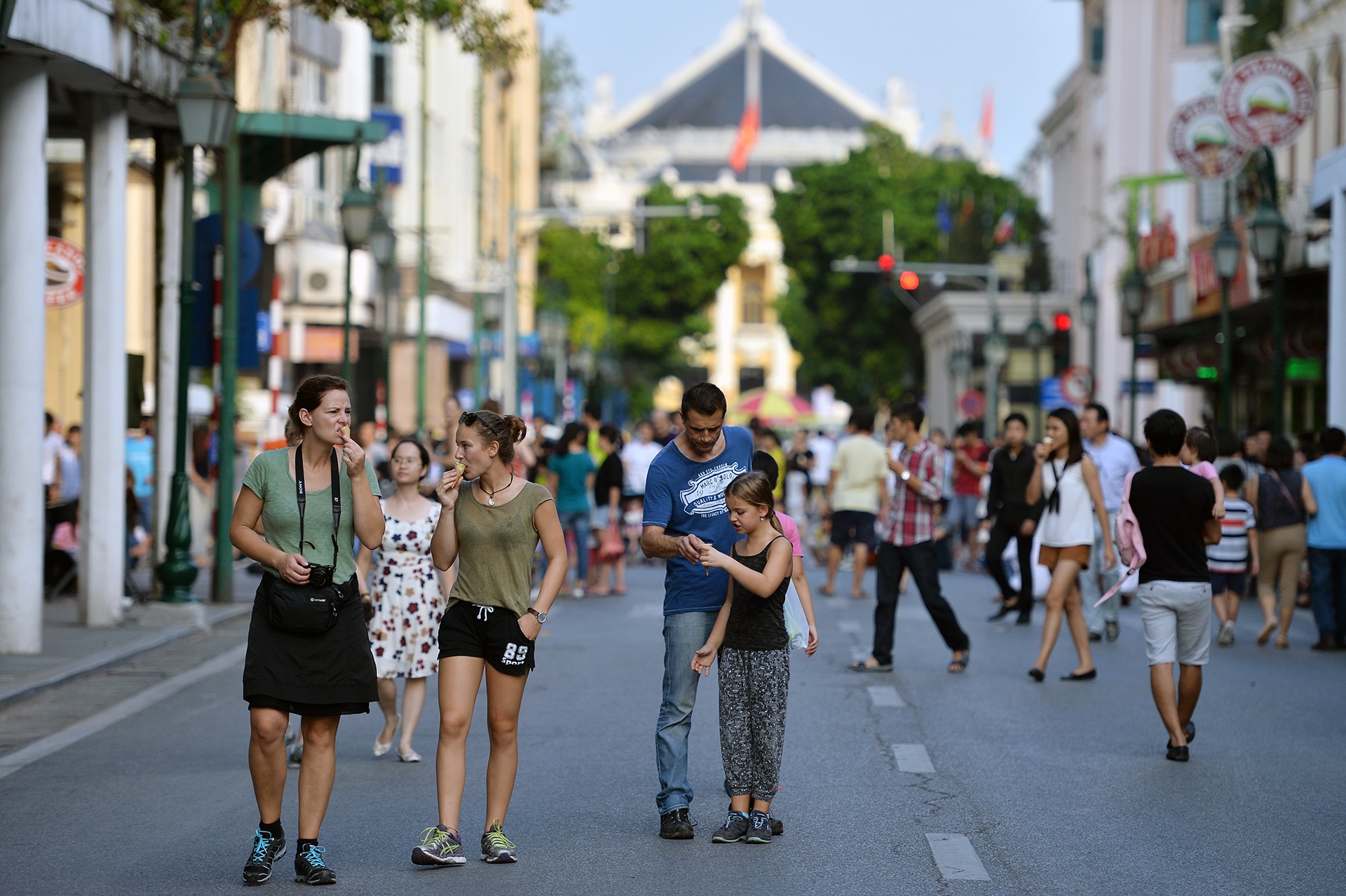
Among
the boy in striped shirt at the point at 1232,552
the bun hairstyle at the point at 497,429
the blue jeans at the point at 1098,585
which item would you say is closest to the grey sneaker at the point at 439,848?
the bun hairstyle at the point at 497,429

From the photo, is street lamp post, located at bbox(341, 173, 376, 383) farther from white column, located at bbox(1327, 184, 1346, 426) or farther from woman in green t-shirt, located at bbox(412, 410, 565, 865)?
woman in green t-shirt, located at bbox(412, 410, 565, 865)

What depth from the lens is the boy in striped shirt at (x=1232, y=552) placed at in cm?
1538

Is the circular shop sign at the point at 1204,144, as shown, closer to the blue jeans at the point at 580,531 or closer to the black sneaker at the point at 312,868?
the blue jeans at the point at 580,531

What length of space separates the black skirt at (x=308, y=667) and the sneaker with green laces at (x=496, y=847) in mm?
709

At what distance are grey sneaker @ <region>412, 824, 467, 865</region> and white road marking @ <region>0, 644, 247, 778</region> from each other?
304 centimetres

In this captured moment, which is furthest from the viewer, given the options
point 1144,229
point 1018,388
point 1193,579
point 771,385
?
point 771,385

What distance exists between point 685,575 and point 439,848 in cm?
144

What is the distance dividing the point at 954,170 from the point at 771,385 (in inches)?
2348

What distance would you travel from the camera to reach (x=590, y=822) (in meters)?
7.73

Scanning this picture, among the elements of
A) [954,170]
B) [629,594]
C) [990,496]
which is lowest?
[629,594]

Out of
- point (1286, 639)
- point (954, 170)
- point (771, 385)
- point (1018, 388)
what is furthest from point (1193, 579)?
point (771, 385)

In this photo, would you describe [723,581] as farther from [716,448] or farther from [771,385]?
[771,385]

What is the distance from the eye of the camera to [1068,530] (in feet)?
41.5

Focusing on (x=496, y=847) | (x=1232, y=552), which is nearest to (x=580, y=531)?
(x=1232, y=552)
